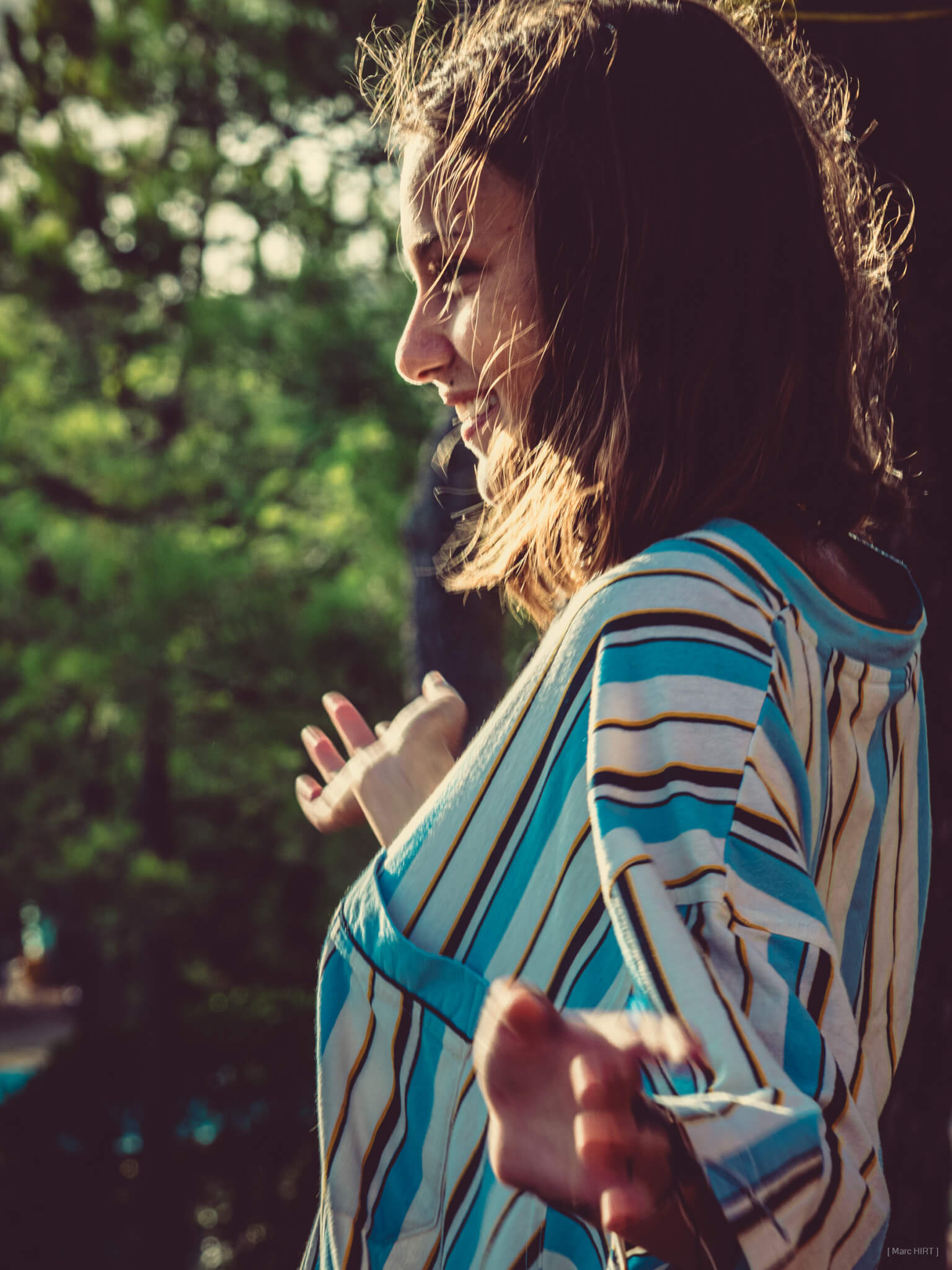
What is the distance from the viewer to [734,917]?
1.77 feet

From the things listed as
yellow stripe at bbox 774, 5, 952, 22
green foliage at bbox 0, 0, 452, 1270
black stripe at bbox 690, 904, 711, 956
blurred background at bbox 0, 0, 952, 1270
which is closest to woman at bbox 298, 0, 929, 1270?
black stripe at bbox 690, 904, 711, 956

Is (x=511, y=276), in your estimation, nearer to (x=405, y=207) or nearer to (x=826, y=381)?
(x=405, y=207)

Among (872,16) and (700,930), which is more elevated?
(872,16)

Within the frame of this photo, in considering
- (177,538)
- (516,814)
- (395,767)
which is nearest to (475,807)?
(516,814)

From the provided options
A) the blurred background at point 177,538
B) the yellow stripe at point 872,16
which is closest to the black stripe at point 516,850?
the yellow stripe at point 872,16

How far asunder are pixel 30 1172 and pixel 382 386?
194 inches

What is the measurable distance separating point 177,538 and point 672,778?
6.48m

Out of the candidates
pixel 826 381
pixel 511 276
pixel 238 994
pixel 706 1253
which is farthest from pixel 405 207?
pixel 238 994

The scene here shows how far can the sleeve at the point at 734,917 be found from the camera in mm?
483

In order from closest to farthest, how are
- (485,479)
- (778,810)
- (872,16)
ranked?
(778,810) → (485,479) → (872,16)

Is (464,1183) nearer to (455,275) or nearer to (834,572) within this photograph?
(834,572)

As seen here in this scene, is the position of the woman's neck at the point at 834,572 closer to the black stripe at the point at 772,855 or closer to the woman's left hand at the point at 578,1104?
the black stripe at the point at 772,855

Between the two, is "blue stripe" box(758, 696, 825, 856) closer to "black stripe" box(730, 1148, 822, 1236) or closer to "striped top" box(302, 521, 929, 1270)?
"striped top" box(302, 521, 929, 1270)

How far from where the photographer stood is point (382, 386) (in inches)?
253
